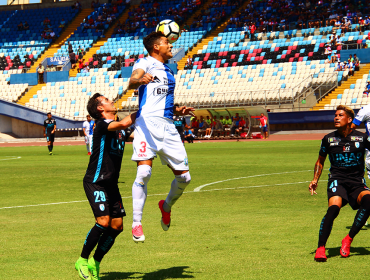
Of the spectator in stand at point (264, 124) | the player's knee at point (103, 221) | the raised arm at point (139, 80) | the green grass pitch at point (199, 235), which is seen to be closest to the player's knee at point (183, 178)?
the green grass pitch at point (199, 235)

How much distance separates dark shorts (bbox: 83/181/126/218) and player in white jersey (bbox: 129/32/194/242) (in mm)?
522

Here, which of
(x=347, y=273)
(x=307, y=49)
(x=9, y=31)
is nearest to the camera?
(x=347, y=273)

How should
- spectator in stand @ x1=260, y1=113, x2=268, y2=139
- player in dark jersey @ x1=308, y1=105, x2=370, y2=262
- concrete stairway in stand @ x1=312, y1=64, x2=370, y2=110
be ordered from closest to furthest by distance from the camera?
player in dark jersey @ x1=308, y1=105, x2=370, y2=262
spectator in stand @ x1=260, y1=113, x2=268, y2=139
concrete stairway in stand @ x1=312, y1=64, x2=370, y2=110

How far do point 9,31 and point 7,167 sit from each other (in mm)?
44858

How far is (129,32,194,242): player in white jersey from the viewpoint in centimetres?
627

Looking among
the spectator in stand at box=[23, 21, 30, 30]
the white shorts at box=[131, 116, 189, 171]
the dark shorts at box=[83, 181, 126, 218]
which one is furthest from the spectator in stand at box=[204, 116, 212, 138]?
the dark shorts at box=[83, 181, 126, 218]

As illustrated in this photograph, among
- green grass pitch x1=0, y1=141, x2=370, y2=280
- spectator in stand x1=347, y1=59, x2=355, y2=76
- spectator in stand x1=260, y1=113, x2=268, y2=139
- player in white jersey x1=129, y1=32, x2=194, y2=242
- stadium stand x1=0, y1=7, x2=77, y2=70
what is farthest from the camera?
stadium stand x1=0, y1=7, x2=77, y2=70

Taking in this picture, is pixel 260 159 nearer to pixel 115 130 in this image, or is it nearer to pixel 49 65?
pixel 115 130

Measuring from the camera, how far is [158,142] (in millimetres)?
6410

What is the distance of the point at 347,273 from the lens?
5.54 m

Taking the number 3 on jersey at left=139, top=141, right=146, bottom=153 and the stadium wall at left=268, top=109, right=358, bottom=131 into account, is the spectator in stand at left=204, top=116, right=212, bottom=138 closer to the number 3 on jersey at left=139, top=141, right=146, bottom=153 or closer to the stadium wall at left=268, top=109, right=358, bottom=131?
the stadium wall at left=268, top=109, right=358, bottom=131

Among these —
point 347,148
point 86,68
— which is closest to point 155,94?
point 347,148

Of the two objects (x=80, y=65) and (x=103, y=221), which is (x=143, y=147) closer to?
(x=103, y=221)

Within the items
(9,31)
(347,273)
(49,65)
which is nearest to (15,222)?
(347,273)
